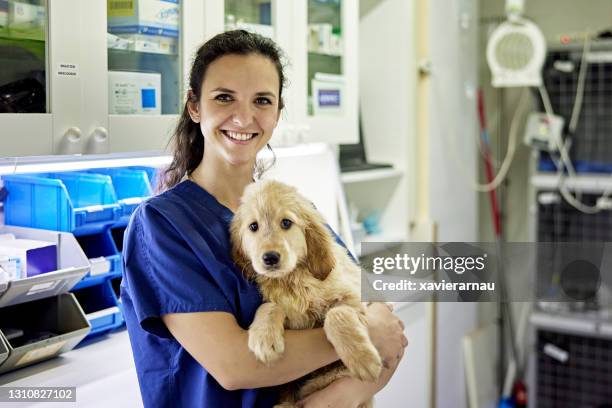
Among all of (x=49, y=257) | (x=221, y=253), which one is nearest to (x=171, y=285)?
(x=221, y=253)

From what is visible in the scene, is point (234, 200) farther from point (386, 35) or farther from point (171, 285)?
point (386, 35)

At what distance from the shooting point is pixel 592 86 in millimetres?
3055

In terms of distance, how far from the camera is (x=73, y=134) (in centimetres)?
134

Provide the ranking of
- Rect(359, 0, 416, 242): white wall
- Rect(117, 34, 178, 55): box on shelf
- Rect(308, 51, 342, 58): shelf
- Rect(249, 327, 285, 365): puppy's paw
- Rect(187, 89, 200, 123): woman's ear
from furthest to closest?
Rect(359, 0, 416, 242): white wall < Rect(308, 51, 342, 58): shelf < Rect(117, 34, 178, 55): box on shelf < Rect(187, 89, 200, 123): woman's ear < Rect(249, 327, 285, 365): puppy's paw

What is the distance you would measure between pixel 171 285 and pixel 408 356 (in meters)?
1.60

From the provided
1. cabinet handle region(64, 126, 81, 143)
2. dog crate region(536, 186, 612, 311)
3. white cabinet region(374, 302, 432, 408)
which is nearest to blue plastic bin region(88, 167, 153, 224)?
cabinet handle region(64, 126, 81, 143)

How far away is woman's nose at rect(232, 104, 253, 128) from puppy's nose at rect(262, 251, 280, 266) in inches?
10.0

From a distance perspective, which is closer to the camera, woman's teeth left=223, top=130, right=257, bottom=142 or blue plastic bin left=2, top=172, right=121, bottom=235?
woman's teeth left=223, top=130, right=257, bottom=142

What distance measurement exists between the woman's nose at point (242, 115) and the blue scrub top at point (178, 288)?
0.15 m

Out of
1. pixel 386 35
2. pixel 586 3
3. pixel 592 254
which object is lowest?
pixel 592 254

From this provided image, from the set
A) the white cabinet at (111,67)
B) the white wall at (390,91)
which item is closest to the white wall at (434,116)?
the white wall at (390,91)

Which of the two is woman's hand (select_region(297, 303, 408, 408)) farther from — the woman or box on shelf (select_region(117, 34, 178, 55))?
box on shelf (select_region(117, 34, 178, 55))

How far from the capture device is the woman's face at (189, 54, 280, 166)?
48.3 inches

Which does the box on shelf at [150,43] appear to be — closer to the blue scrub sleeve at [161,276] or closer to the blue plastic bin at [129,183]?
the blue plastic bin at [129,183]
